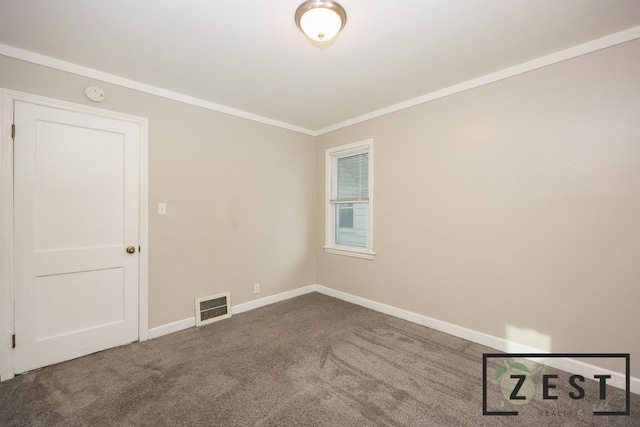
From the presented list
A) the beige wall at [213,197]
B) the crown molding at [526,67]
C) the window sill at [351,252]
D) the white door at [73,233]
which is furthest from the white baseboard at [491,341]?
A: the white door at [73,233]

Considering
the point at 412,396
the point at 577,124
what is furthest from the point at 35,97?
the point at 577,124

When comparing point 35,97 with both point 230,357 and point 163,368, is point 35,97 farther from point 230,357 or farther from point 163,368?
point 230,357

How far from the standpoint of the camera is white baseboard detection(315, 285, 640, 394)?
206 centimetres

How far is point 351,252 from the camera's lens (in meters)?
3.89

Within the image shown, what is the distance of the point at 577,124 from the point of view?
219 cm

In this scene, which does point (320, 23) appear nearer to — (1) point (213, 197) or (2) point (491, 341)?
(1) point (213, 197)

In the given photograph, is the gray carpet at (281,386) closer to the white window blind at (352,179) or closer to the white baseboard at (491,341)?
the white baseboard at (491,341)

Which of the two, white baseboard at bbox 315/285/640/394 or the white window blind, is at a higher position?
the white window blind

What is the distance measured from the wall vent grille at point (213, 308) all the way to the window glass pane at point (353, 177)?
2130mm

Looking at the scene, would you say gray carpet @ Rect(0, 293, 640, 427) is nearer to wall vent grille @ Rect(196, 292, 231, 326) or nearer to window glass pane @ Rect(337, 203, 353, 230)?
wall vent grille @ Rect(196, 292, 231, 326)

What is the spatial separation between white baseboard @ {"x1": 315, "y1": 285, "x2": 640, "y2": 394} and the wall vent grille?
63.4 inches

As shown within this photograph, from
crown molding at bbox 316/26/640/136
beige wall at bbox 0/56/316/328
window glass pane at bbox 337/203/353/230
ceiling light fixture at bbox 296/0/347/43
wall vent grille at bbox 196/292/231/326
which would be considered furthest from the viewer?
window glass pane at bbox 337/203/353/230

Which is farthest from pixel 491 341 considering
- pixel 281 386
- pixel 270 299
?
pixel 270 299
